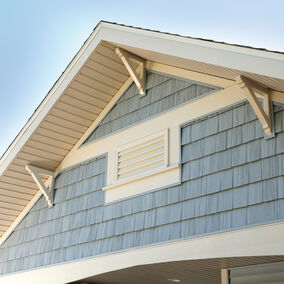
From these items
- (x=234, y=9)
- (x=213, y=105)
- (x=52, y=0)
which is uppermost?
(x=52, y=0)

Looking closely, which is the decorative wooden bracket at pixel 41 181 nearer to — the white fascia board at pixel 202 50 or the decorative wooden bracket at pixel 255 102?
the white fascia board at pixel 202 50

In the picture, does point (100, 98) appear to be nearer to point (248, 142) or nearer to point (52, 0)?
point (248, 142)

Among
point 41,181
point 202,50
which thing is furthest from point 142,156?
point 41,181

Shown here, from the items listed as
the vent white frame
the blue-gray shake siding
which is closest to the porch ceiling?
the blue-gray shake siding

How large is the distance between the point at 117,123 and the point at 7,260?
3.40 meters

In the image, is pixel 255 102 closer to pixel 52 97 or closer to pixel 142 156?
pixel 142 156

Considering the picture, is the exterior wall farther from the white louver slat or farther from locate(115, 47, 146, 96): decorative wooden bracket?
the white louver slat

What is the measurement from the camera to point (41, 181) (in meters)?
9.30

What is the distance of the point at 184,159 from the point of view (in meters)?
7.06

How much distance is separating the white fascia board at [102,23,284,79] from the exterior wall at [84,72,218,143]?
30.1 inches

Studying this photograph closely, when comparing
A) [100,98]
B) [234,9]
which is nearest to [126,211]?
[100,98]

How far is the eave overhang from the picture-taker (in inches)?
234

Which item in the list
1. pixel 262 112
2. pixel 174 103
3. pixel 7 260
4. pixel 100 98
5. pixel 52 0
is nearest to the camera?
pixel 262 112

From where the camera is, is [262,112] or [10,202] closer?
[262,112]
